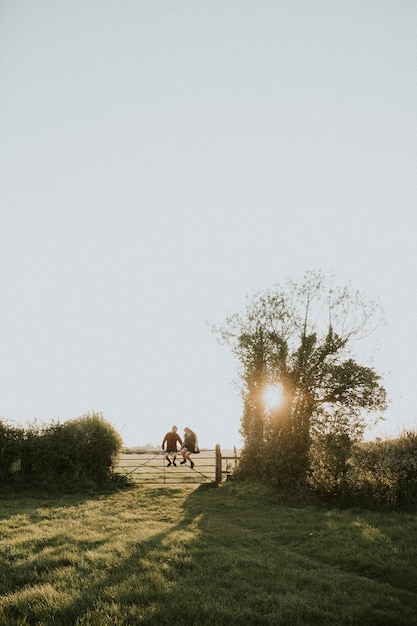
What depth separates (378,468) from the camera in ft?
41.9

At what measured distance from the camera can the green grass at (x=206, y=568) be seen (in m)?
5.34

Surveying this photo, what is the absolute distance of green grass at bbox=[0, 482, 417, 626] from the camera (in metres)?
5.34

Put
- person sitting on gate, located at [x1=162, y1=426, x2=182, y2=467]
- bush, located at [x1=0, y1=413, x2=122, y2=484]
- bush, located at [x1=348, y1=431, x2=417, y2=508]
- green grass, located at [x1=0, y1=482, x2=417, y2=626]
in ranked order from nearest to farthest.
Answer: green grass, located at [x1=0, y1=482, x2=417, y2=626]
bush, located at [x1=348, y1=431, x2=417, y2=508]
bush, located at [x1=0, y1=413, x2=122, y2=484]
person sitting on gate, located at [x1=162, y1=426, x2=182, y2=467]

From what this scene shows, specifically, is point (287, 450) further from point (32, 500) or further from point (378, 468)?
point (32, 500)

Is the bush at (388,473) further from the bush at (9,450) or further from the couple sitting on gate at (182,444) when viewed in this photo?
the bush at (9,450)

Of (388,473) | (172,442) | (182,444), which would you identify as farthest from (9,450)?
(388,473)

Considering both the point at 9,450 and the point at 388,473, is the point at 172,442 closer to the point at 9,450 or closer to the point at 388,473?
the point at 9,450

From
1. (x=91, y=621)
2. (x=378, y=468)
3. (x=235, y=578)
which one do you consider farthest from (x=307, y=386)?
(x=91, y=621)

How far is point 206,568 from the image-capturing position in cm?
704

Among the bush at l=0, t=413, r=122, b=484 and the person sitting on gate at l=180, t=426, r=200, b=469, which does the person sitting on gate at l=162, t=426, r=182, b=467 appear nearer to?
the person sitting on gate at l=180, t=426, r=200, b=469

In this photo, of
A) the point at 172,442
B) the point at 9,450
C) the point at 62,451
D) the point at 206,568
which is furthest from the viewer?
the point at 172,442

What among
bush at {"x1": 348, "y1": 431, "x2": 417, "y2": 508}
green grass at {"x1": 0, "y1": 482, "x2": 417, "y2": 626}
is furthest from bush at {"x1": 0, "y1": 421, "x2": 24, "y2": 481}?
bush at {"x1": 348, "y1": 431, "x2": 417, "y2": 508}

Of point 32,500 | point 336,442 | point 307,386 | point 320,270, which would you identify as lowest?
point 32,500

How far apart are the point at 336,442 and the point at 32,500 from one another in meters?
11.8
